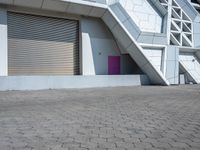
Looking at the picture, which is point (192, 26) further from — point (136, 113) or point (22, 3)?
point (136, 113)

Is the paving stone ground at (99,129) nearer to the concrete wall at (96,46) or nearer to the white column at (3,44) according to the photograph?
the white column at (3,44)

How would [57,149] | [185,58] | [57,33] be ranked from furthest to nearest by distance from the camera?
1. [185,58]
2. [57,33]
3. [57,149]

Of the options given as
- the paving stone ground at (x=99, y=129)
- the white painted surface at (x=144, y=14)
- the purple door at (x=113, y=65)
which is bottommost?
the paving stone ground at (x=99, y=129)

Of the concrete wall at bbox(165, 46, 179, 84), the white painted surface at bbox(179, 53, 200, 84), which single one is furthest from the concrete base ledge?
the white painted surface at bbox(179, 53, 200, 84)

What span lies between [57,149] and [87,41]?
1837 centimetres

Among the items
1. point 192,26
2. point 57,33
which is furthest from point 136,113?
point 192,26

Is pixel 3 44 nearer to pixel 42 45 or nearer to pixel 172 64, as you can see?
pixel 42 45

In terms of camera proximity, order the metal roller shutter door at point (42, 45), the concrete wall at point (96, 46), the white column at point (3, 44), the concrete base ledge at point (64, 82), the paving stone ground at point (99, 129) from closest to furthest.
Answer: the paving stone ground at point (99, 129) < the concrete base ledge at point (64, 82) < the white column at point (3, 44) < the metal roller shutter door at point (42, 45) < the concrete wall at point (96, 46)

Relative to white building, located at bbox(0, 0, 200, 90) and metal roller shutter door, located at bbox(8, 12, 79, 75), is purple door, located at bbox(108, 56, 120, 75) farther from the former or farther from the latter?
metal roller shutter door, located at bbox(8, 12, 79, 75)

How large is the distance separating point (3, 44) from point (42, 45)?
124 inches

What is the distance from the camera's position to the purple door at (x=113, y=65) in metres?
24.1

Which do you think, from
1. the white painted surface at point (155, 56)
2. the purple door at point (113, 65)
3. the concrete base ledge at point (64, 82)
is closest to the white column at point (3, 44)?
the concrete base ledge at point (64, 82)

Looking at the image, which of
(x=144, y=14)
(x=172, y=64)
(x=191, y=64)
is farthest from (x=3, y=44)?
(x=191, y=64)

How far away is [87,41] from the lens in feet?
73.9
